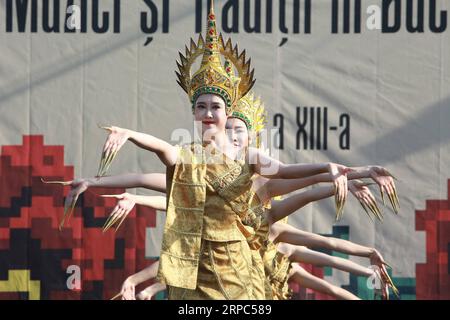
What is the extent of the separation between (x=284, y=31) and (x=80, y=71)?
48.0 inches

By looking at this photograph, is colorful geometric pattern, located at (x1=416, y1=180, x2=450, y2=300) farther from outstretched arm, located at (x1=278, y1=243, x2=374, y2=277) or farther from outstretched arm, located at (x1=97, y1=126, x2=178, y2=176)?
outstretched arm, located at (x1=97, y1=126, x2=178, y2=176)

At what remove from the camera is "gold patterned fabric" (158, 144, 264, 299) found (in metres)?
5.58

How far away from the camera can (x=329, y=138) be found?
7926 mm

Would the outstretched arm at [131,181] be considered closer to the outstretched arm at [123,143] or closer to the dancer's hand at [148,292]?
the outstretched arm at [123,143]

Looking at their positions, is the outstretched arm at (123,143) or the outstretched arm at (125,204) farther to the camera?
the outstretched arm at (125,204)

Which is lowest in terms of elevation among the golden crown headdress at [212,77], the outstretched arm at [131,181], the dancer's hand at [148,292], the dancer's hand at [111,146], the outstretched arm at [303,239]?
the dancer's hand at [148,292]

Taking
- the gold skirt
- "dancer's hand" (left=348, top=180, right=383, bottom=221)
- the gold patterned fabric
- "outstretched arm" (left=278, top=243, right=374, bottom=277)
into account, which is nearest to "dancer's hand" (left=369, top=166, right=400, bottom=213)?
"dancer's hand" (left=348, top=180, right=383, bottom=221)

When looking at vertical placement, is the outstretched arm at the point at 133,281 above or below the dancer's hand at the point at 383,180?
below

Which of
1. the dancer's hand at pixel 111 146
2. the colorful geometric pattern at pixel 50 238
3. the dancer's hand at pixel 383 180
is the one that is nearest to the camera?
the dancer's hand at pixel 111 146

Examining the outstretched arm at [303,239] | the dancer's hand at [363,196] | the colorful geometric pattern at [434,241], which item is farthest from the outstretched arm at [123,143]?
the colorful geometric pattern at [434,241]

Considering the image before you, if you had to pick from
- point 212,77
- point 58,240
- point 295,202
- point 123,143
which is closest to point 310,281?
point 295,202

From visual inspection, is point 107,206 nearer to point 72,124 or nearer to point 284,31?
point 72,124

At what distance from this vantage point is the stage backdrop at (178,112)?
311 inches

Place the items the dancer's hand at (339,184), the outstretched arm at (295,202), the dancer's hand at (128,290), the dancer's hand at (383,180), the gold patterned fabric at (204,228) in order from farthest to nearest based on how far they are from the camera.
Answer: the dancer's hand at (128,290) → the outstretched arm at (295,202) → the gold patterned fabric at (204,228) → the dancer's hand at (383,180) → the dancer's hand at (339,184)
